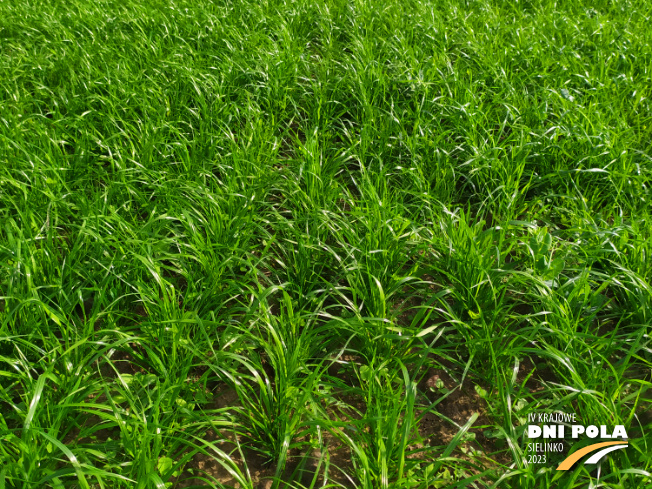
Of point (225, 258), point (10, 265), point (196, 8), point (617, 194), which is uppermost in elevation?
point (196, 8)

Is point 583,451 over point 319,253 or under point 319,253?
under

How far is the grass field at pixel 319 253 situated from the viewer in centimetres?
165

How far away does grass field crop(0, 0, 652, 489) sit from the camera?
1646 millimetres

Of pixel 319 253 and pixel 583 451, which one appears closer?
pixel 583 451

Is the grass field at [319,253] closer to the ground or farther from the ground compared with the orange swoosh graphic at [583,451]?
farther from the ground

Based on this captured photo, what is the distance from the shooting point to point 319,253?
7.57ft

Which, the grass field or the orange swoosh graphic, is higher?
the grass field

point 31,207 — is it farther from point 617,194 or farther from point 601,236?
point 617,194

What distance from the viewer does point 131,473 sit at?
1.49 meters

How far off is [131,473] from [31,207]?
148 cm

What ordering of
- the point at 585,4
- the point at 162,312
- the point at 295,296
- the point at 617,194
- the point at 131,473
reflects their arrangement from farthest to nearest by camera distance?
the point at 585,4 < the point at 617,194 < the point at 295,296 < the point at 162,312 < the point at 131,473

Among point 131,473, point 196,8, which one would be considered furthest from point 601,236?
point 196,8

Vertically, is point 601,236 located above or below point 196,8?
below

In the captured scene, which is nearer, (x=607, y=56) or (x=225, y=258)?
(x=225, y=258)
